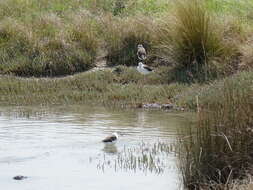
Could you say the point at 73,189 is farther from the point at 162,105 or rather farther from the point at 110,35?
the point at 110,35

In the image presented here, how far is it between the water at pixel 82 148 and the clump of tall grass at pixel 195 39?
319 centimetres

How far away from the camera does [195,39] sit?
17109 mm

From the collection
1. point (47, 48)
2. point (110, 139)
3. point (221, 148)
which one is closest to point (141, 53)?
point (47, 48)

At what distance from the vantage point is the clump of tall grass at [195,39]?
17031 millimetres

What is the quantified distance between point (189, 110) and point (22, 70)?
6.14 m

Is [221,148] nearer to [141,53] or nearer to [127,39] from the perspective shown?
[141,53]

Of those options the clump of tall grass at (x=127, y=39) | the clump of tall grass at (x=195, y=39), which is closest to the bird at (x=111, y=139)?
the clump of tall grass at (x=195, y=39)

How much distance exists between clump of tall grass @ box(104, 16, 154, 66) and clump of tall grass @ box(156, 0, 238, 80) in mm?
2270

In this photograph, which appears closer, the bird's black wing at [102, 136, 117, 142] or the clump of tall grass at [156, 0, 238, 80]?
the bird's black wing at [102, 136, 117, 142]

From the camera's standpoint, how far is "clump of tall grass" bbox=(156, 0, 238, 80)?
17031 mm

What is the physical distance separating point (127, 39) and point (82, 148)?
9685 mm

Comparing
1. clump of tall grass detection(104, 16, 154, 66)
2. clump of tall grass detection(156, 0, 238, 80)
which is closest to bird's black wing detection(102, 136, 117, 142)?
clump of tall grass detection(156, 0, 238, 80)

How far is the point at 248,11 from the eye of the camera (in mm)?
24750

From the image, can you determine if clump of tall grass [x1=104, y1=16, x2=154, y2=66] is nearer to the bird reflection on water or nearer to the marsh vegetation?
the marsh vegetation
